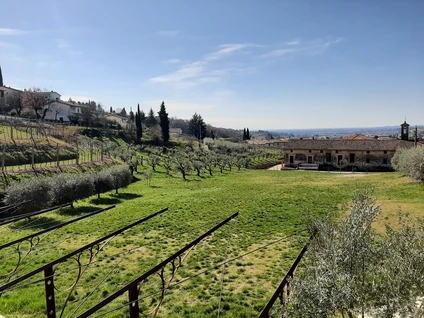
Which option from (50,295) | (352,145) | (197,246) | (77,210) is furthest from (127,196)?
(352,145)

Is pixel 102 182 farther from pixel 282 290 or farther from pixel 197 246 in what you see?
pixel 282 290

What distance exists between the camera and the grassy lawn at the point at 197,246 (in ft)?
28.7

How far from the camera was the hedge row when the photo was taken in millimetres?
20894

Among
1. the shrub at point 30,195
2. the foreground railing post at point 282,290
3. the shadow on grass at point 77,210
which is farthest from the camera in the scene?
the shadow on grass at point 77,210

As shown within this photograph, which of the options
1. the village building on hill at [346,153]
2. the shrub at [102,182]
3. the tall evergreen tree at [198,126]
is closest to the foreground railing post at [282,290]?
the shrub at [102,182]

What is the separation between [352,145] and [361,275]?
57.7 metres

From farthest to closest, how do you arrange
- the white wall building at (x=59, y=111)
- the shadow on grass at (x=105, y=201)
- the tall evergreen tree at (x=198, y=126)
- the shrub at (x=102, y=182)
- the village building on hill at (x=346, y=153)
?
the tall evergreen tree at (x=198, y=126) < the white wall building at (x=59, y=111) < the village building on hill at (x=346, y=153) < the shrub at (x=102, y=182) < the shadow on grass at (x=105, y=201)

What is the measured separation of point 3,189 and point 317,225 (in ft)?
89.2

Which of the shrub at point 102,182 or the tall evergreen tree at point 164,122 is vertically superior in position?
the tall evergreen tree at point 164,122

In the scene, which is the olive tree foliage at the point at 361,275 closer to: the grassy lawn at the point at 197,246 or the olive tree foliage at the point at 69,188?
the grassy lawn at the point at 197,246

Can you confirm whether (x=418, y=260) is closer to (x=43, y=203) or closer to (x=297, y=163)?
(x=43, y=203)

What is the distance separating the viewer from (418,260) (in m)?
5.01

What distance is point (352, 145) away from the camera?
56.5 m

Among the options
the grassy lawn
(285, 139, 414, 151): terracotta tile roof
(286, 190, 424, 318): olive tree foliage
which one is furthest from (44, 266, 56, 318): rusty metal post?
(285, 139, 414, 151): terracotta tile roof
